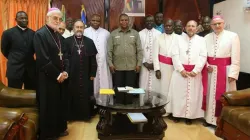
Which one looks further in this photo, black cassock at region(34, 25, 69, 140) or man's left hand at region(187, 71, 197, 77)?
man's left hand at region(187, 71, 197, 77)

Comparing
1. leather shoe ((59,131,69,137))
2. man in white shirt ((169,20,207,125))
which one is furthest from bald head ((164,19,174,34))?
leather shoe ((59,131,69,137))

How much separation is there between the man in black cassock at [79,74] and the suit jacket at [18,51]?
569mm

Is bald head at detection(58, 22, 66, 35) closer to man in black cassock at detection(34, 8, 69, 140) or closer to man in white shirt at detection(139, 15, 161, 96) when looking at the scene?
man in black cassock at detection(34, 8, 69, 140)

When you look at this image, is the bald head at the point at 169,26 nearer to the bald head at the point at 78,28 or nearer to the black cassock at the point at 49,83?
the bald head at the point at 78,28

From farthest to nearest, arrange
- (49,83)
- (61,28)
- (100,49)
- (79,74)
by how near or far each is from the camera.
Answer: (100,49) < (61,28) < (79,74) < (49,83)

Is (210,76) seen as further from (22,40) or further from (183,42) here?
(22,40)

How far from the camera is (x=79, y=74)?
3727mm

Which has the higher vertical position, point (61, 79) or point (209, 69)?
point (209, 69)

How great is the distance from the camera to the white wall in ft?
12.4

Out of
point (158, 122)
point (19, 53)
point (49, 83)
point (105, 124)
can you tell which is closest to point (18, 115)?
point (49, 83)

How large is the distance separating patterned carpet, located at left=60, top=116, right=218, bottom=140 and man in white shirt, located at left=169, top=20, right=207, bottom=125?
0.62 feet

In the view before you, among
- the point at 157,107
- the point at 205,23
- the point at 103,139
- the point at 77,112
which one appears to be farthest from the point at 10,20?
the point at 205,23

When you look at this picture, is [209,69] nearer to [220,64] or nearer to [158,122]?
[220,64]

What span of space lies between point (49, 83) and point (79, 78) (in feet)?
3.01
